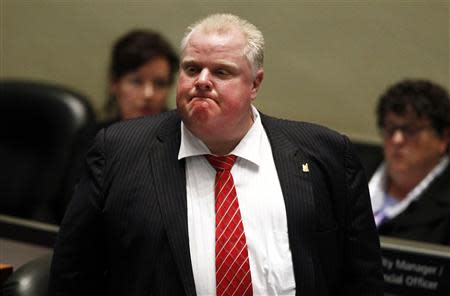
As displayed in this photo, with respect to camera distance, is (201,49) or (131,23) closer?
(201,49)

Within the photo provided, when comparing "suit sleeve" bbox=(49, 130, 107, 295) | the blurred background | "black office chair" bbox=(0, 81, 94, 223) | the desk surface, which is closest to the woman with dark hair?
"black office chair" bbox=(0, 81, 94, 223)

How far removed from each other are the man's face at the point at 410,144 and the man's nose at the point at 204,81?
1327 millimetres

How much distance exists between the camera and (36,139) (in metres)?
3.70

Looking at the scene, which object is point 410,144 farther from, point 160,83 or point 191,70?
point 191,70

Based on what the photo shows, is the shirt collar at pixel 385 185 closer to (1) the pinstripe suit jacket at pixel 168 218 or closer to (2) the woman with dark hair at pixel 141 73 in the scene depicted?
(1) the pinstripe suit jacket at pixel 168 218

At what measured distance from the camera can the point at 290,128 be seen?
2164 mm

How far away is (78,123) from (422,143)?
137 centimetres

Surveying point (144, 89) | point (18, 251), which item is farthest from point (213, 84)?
point (144, 89)

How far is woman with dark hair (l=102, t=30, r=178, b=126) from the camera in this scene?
11.4 feet

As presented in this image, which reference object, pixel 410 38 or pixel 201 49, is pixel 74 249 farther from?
pixel 410 38

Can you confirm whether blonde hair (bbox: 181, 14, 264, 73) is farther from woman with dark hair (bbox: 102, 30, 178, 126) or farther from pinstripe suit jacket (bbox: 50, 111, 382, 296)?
woman with dark hair (bbox: 102, 30, 178, 126)

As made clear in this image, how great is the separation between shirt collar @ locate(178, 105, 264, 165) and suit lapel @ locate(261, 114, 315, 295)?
0.05 m

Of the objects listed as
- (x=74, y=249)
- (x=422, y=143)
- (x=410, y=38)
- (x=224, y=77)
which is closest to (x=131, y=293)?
(x=74, y=249)

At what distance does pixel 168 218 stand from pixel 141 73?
1639 millimetres
